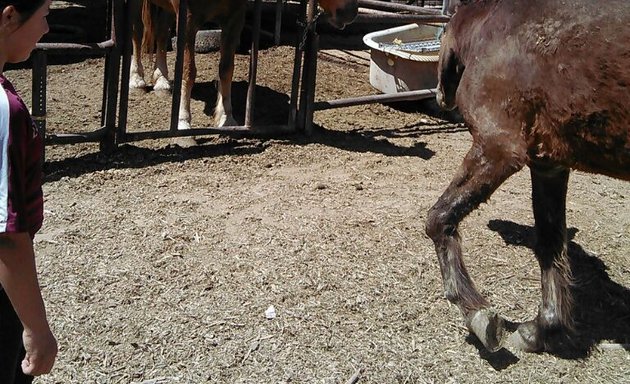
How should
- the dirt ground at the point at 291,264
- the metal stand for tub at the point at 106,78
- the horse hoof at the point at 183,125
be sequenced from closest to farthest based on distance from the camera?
the dirt ground at the point at 291,264, the metal stand for tub at the point at 106,78, the horse hoof at the point at 183,125

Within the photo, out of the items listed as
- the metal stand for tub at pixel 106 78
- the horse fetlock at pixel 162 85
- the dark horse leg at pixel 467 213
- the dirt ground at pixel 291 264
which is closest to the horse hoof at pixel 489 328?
the dark horse leg at pixel 467 213

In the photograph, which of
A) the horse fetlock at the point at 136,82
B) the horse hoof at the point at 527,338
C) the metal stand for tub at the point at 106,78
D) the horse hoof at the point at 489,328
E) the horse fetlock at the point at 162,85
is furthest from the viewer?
the horse fetlock at the point at 136,82

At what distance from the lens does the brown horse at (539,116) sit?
2789 millimetres

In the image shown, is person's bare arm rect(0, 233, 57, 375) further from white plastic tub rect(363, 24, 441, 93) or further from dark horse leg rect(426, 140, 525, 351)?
white plastic tub rect(363, 24, 441, 93)

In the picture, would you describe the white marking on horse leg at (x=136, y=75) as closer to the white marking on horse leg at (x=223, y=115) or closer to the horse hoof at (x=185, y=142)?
the white marking on horse leg at (x=223, y=115)

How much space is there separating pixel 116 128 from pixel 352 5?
234 cm

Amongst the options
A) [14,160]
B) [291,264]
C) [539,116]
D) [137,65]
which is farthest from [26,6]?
[137,65]

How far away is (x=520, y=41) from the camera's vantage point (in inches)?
119

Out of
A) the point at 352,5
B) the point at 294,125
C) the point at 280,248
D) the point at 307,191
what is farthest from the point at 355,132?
the point at 280,248

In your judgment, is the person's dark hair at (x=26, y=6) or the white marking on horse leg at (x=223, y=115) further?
the white marking on horse leg at (x=223, y=115)

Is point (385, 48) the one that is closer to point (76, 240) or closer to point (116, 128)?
point (116, 128)

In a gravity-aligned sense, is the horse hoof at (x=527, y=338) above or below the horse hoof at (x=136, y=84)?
below

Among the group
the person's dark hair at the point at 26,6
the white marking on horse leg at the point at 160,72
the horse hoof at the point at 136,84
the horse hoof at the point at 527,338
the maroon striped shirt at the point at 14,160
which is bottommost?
the horse hoof at the point at 527,338

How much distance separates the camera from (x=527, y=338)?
3.36 metres
